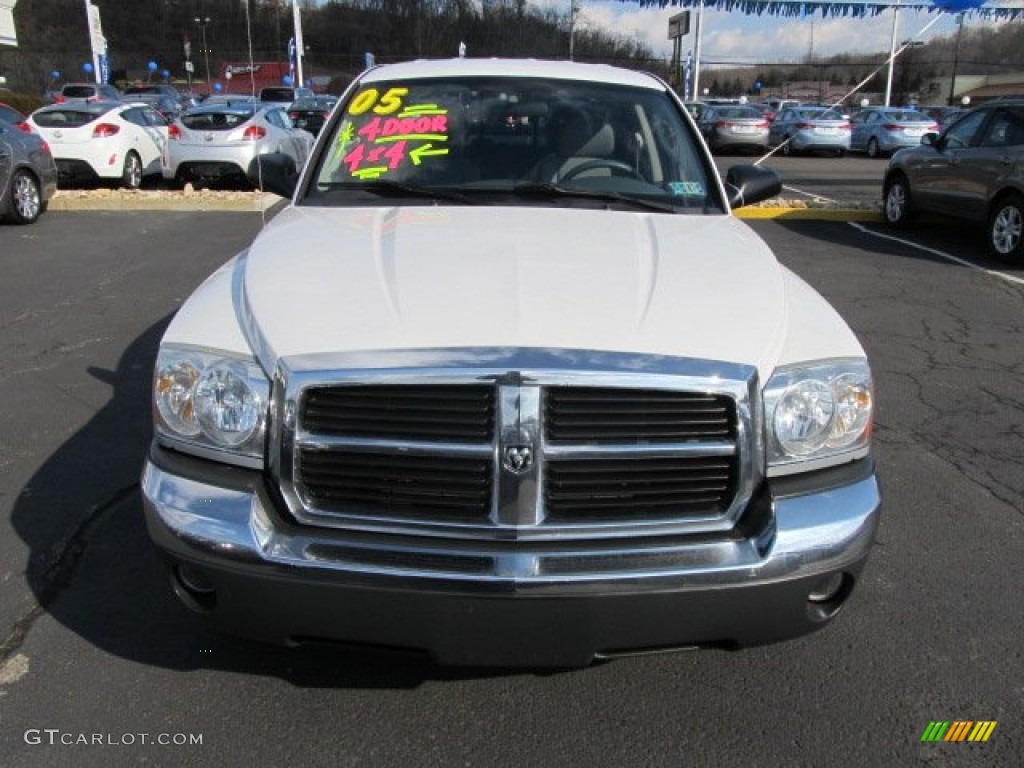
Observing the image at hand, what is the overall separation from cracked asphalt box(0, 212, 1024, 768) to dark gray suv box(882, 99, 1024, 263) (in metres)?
5.60

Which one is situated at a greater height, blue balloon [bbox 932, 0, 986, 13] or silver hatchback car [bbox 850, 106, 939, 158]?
blue balloon [bbox 932, 0, 986, 13]

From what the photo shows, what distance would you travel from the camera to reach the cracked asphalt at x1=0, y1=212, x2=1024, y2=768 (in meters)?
2.41

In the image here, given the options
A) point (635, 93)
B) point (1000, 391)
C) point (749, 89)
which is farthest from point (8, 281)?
point (749, 89)

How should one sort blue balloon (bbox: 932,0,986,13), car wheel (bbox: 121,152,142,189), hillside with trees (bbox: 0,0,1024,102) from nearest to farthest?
1. blue balloon (bbox: 932,0,986,13)
2. car wheel (bbox: 121,152,142,189)
3. hillside with trees (bbox: 0,0,1024,102)

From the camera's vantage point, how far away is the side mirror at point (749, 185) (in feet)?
13.7

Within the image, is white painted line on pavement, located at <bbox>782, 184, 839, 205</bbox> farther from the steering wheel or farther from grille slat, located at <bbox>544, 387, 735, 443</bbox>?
grille slat, located at <bbox>544, 387, 735, 443</bbox>

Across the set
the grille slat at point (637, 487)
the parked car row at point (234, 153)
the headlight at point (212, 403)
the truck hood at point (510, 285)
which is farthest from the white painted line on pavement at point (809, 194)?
the headlight at point (212, 403)

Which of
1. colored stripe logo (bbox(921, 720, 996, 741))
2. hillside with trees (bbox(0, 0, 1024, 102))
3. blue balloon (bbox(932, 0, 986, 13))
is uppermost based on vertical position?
hillside with trees (bbox(0, 0, 1024, 102))

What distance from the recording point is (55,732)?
7.98 feet

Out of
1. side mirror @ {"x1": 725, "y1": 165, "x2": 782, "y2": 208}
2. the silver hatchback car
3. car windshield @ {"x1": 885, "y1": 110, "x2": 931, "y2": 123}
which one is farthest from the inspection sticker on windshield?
car windshield @ {"x1": 885, "y1": 110, "x2": 931, "y2": 123}

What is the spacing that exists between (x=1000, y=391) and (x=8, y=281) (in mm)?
8239

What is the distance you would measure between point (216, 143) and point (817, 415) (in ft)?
44.1

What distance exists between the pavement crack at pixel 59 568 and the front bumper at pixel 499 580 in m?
0.98

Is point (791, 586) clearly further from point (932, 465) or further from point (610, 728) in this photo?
point (932, 465)
